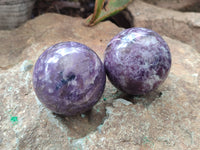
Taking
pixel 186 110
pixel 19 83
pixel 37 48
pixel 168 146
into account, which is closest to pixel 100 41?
pixel 37 48

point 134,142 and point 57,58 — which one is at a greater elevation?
point 57,58

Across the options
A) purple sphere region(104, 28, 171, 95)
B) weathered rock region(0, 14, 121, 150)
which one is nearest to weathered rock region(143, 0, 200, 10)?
weathered rock region(0, 14, 121, 150)

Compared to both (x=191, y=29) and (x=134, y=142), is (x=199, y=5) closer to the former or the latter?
(x=191, y=29)

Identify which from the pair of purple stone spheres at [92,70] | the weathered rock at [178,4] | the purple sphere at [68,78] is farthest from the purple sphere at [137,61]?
the weathered rock at [178,4]

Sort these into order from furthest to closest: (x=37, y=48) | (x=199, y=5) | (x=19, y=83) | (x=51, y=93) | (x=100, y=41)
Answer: (x=199, y=5)
(x=100, y=41)
(x=37, y=48)
(x=19, y=83)
(x=51, y=93)

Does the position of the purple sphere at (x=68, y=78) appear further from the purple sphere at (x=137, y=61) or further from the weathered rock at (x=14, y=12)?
the weathered rock at (x=14, y=12)

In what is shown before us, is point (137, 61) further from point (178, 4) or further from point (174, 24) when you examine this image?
point (178, 4)

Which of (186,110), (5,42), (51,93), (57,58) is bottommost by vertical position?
(5,42)

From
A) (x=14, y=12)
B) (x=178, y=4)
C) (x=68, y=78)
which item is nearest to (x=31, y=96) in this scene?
(x=68, y=78)
